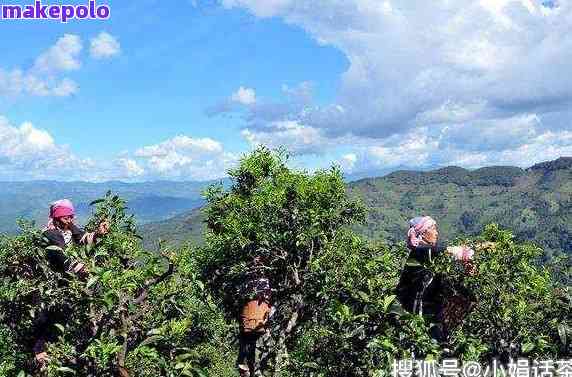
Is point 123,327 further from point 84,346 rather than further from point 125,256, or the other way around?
point 125,256

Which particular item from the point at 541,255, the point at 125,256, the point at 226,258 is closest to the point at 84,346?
the point at 125,256

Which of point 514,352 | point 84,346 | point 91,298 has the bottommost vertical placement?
point 514,352

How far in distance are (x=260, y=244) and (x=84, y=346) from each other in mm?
13314

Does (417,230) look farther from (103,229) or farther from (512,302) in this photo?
(103,229)

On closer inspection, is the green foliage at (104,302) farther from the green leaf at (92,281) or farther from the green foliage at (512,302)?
the green foliage at (512,302)

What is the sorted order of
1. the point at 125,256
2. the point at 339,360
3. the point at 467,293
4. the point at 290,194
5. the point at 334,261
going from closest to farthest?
the point at 339,360 < the point at 467,293 < the point at 125,256 < the point at 334,261 < the point at 290,194

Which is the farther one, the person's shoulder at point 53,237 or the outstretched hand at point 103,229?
the outstretched hand at point 103,229

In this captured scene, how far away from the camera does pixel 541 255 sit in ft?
37.8

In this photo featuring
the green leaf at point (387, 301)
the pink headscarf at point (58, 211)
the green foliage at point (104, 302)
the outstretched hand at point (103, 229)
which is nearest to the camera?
the green leaf at point (387, 301)

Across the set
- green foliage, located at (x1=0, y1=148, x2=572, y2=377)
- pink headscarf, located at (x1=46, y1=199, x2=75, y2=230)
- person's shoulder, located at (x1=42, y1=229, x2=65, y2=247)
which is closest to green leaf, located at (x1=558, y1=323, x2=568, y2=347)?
green foliage, located at (x1=0, y1=148, x2=572, y2=377)

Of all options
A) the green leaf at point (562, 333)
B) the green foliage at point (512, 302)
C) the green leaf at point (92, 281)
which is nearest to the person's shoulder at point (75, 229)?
the green leaf at point (92, 281)

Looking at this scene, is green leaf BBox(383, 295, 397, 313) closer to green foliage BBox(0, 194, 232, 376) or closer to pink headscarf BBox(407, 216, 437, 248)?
green foliage BBox(0, 194, 232, 376)

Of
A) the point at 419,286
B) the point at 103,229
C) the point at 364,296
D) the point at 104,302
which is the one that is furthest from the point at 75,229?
the point at 419,286

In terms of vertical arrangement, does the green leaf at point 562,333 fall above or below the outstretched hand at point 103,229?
below
